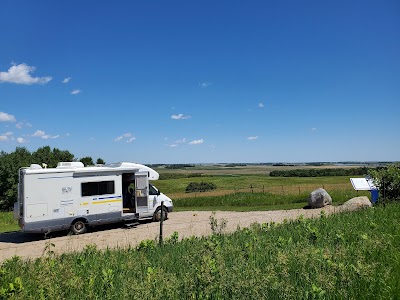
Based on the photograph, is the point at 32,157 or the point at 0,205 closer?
the point at 0,205

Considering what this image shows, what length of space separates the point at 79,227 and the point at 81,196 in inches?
56.4

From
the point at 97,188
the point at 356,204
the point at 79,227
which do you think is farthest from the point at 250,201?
the point at 79,227

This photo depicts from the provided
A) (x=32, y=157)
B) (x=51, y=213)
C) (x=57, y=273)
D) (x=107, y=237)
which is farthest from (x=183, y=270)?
(x=32, y=157)

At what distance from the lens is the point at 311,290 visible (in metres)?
4.46

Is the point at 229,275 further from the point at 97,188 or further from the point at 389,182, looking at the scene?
the point at 389,182

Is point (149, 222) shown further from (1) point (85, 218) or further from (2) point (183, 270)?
(2) point (183, 270)

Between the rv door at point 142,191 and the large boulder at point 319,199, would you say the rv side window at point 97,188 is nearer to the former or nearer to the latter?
the rv door at point 142,191

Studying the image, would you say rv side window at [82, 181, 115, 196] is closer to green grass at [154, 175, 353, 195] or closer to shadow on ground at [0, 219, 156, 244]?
shadow on ground at [0, 219, 156, 244]

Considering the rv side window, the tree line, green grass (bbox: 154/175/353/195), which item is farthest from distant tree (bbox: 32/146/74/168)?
the rv side window

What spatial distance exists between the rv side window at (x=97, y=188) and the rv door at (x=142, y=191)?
1540mm

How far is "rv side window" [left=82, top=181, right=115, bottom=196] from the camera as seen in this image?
16.6 metres

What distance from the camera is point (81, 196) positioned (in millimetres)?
16391

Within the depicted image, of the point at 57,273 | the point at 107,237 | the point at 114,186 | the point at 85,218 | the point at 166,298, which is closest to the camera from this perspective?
the point at 166,298

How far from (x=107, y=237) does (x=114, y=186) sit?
3.06 metres
